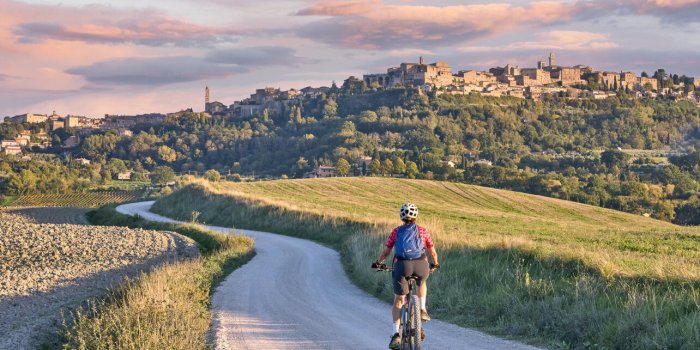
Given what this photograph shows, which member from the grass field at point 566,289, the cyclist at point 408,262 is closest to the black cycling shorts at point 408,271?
the cyclist at point 408,262

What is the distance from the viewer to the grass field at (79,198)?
326 feet

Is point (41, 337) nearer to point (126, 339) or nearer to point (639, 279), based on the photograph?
point (126, 339)

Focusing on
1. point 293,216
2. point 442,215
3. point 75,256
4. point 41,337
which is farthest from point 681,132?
point 41,337

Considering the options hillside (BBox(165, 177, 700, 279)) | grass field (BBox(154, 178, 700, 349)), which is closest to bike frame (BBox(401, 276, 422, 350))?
grass field (BBox(154, 178, 700, 349))

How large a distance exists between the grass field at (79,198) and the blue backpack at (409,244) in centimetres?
9144

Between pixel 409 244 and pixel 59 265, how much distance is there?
29212 mm

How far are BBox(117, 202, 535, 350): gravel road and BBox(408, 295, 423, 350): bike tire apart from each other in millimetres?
1951

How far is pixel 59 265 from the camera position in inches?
1431

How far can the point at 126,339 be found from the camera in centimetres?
1299

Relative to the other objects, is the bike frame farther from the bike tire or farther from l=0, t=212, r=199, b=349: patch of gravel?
l=0, t=212, r=199, b=349: patch of gravel

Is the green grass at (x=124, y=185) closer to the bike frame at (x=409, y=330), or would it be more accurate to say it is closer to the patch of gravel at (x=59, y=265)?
the patch of gravel at (x=59, y=265)

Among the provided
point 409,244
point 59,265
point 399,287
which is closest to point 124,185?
point 59,265

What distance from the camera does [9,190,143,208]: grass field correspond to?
9944 centimetres

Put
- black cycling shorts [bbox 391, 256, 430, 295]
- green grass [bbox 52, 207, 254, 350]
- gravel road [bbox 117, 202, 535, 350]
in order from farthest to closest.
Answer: gravel road [bbox 117, 202, 535, 350], green grass [bbox 52, 207, 254, 350], black cycling shorts [bbox 391, 256, 430, 295]
